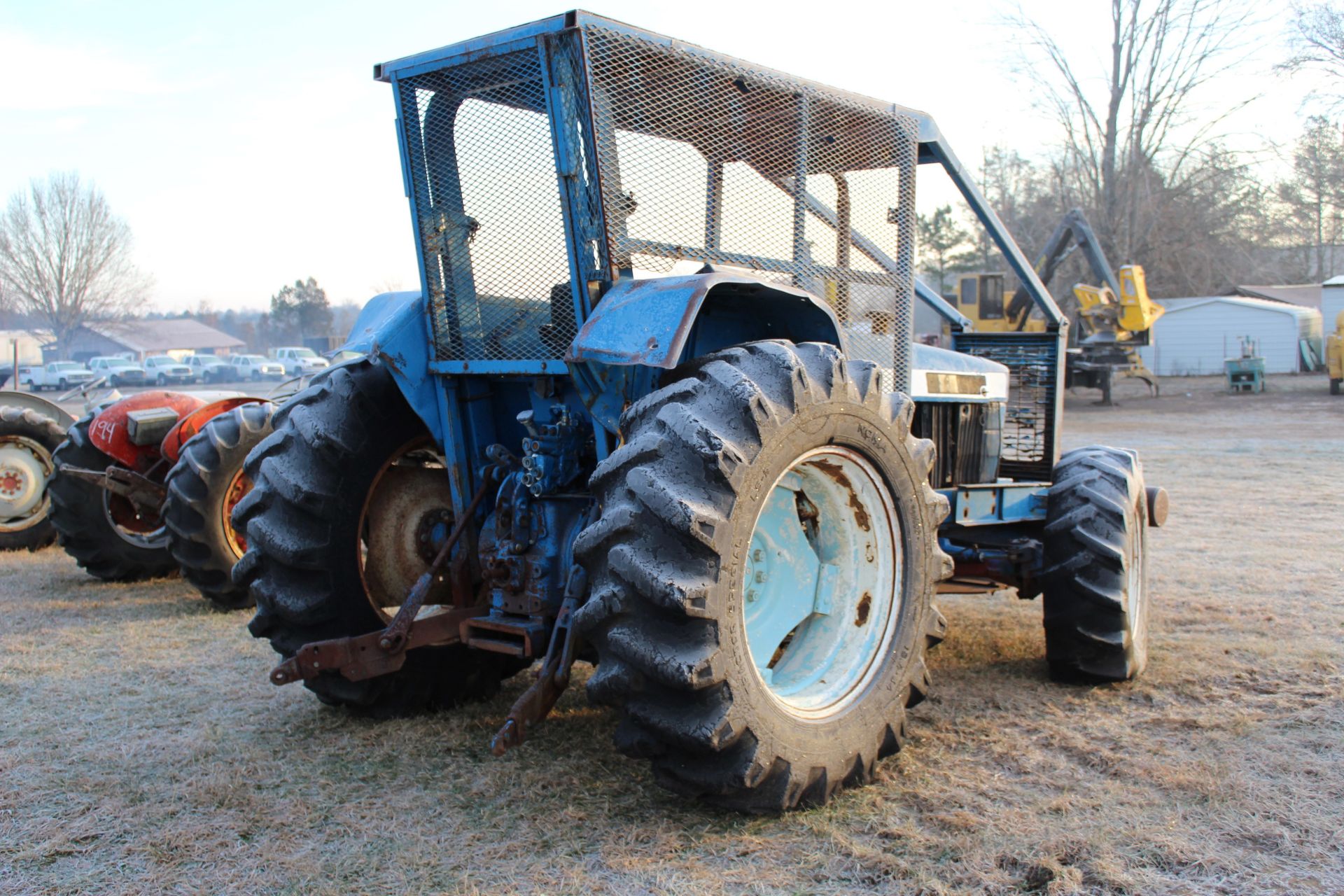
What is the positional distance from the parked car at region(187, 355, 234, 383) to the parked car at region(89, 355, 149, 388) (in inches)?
83.8

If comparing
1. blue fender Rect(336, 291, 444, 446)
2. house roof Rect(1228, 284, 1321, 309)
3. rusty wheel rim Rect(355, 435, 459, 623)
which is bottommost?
rusty wheel rim Rect(355, 435, 459, 623)

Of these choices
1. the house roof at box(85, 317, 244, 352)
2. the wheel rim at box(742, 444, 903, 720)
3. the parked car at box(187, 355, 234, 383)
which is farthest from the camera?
the house roof at box(85, 317, 244, 352)

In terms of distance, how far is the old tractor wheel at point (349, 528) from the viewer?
4309 millimetres

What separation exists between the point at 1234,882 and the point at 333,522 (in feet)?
10.8

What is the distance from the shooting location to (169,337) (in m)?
82.2

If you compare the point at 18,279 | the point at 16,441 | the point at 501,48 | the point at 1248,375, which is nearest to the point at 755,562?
the point at 501,48

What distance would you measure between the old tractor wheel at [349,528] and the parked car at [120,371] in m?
42.4

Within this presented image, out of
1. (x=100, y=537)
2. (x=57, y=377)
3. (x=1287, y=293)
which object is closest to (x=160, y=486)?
(x=100, y=537)

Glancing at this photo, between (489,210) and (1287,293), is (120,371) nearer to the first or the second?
(489,210)

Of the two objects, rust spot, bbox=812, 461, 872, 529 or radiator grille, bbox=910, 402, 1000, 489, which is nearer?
rust spot, bbox=812, 461, 872, 529

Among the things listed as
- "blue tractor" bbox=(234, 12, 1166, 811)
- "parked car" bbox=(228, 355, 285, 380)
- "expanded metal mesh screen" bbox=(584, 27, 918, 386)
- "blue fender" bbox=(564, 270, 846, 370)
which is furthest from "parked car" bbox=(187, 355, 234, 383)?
"blue fender" bbox=(564, 270, 846, 370)

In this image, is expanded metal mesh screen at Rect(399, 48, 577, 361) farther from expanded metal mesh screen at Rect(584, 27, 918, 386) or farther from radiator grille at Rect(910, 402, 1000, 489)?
radiator grille at Rect(910, 402, 1000, 489)

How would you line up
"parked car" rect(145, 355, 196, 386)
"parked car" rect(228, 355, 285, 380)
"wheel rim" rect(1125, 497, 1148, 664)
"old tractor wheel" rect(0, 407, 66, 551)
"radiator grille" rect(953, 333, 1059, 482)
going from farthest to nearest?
1. "parked car" rect(228, 355, 285, 380)
2. "parked car" rect(145, 355, 196, 386)
3. "old tractor wheel" rect(0, 407, 66, 551)
4. "radiator grille" rect(953, 333, 1059, 482)
5. "wheel rim" rect(1125, 497, 1148, 664)

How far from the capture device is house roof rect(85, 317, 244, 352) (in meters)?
74.4
